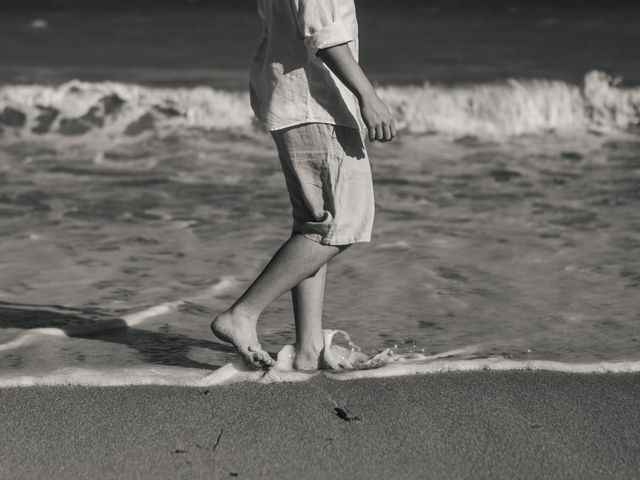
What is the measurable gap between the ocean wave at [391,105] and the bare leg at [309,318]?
22.8ft

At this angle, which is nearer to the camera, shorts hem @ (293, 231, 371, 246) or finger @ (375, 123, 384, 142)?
finger @ (375, 123, 384, 142)

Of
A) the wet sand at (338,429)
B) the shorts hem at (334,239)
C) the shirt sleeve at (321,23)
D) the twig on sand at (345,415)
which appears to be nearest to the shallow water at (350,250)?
the wet sand at (338,429)

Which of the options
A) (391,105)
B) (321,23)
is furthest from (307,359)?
(391,105)

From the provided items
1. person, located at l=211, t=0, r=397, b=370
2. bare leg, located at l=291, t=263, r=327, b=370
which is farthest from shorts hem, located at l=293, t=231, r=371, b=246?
bare leg, located at l=291, t=263, r=327, b=370

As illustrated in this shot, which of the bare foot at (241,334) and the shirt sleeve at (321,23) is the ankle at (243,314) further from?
the shirt sleeve at (321,23)

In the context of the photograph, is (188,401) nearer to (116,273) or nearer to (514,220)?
(116,273)

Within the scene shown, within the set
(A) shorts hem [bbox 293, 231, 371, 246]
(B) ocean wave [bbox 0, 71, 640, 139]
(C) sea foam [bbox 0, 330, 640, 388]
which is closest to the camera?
(A) shorts hem [bbox 293, 231, 371, 246]

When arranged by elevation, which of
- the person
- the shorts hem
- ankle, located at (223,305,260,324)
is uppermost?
the person

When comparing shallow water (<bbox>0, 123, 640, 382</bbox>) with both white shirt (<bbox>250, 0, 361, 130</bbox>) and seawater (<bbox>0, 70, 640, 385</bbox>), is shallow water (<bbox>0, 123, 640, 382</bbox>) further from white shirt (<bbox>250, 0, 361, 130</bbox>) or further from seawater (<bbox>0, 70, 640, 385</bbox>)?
white shirt (<bbox>250, 0, 361, 130</bbox>)

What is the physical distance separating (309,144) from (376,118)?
0.25 metres

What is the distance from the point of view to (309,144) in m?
2.93

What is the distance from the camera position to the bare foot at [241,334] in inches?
120

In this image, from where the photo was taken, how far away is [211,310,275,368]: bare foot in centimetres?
306

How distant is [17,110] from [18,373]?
8115 mm
